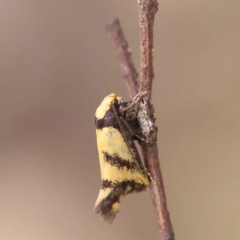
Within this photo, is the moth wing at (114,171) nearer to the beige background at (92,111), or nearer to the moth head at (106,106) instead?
the moth head at (106,106)

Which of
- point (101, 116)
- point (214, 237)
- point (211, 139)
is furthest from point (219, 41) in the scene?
point (101, 116)

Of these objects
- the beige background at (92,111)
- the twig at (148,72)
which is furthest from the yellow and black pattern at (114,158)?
the beige background at (92,111)

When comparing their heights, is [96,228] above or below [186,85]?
below

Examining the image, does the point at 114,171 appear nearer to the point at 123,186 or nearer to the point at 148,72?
the point at 123,186

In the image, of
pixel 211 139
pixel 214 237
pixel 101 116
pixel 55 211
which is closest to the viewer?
pixel 101 116

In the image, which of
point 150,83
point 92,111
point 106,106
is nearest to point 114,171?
point 106,106

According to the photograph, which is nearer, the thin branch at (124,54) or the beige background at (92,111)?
the thin branch at (124,54)

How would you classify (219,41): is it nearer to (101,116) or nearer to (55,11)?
(55,11)
